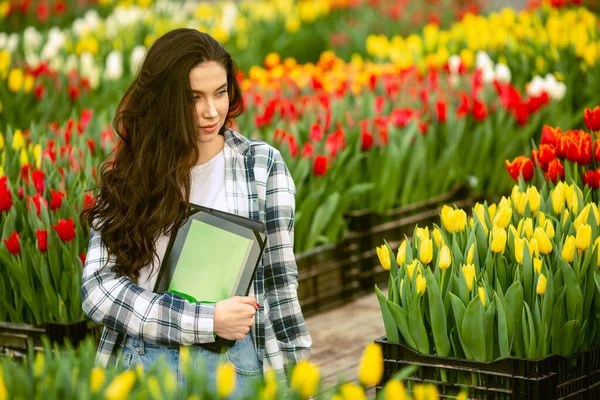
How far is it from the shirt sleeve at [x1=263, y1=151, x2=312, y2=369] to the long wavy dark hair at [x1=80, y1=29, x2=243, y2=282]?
8.6 inches

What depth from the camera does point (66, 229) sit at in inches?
144

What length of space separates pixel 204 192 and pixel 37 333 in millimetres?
1383

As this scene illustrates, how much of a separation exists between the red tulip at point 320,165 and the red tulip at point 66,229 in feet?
4.88

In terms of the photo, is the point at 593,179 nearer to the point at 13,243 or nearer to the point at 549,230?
the point at 549,230

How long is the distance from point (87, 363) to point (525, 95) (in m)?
5.13

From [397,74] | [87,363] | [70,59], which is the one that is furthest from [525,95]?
[87,363]

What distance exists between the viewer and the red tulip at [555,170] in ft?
12.2

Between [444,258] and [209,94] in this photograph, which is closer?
[209,94]

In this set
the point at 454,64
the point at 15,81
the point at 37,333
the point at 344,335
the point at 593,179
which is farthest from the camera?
the point at 454,64

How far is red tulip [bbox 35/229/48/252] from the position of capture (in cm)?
369

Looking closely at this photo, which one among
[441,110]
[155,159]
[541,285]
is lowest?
[541,285]

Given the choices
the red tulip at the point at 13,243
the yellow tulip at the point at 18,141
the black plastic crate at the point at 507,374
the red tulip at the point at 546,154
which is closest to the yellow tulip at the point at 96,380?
the black plastic crate at the point at 507,374

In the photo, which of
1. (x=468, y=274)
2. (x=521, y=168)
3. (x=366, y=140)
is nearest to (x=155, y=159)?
(x=468, y=274)

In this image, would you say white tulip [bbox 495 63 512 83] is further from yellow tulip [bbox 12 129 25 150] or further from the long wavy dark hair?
the long wavy dark hair
